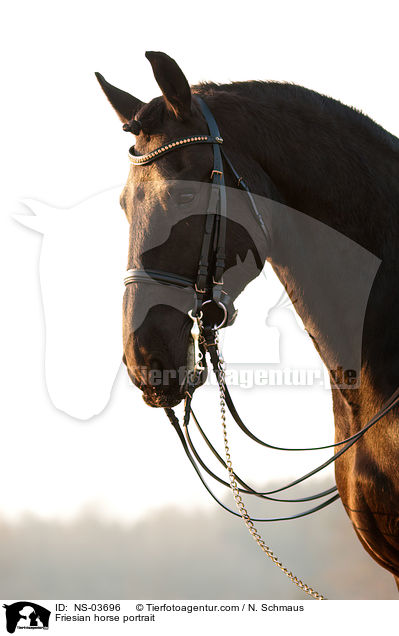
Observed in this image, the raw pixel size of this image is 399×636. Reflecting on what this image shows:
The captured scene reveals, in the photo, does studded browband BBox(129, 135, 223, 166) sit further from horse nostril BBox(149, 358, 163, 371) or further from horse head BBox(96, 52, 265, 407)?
horse nostril BBox(149, 358, 163, 371)

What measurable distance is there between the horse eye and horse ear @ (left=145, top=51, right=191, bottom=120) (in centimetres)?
49

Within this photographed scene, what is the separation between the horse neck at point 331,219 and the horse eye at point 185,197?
0.37 metres

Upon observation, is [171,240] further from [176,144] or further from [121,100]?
[121,100]

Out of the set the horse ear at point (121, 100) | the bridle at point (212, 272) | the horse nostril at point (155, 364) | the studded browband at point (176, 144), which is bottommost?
the horse nostril at point (155, 364)

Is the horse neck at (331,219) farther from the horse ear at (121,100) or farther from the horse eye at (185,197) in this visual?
the horse ear at (121,100)

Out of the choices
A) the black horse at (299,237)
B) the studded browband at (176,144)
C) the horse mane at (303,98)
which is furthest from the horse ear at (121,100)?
the studded browband at (176,144)

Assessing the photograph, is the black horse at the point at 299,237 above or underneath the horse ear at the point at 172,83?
underneath

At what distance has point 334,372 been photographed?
13.0ft

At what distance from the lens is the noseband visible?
3.60 meters

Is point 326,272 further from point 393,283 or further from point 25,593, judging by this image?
point 25,593

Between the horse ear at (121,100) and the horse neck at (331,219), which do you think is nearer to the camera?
the horse neck at (331,219)

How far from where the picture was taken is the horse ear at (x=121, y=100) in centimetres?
419

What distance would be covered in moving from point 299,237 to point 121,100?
1.47m
